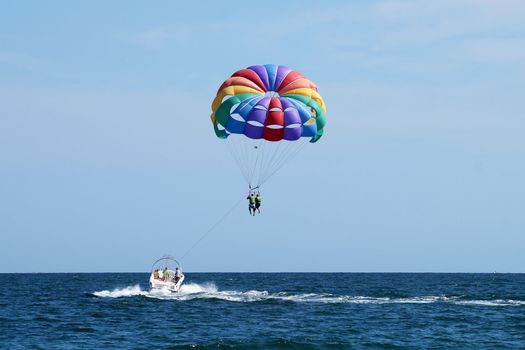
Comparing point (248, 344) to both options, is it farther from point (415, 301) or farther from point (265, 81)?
point (415, 301)

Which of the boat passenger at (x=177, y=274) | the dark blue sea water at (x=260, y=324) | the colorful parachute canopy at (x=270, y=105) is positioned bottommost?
the dark blue sea water at (x=260, y=324)

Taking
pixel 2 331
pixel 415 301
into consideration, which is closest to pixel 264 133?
pixel 2 331

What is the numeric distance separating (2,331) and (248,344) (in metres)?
11.5

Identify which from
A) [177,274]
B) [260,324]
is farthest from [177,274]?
[260,324]

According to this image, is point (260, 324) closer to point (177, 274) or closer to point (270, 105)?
point (270, 105)

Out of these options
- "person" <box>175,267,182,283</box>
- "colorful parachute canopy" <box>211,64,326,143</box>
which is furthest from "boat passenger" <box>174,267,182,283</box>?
"colorful parachute canopy" <box>211,64,326,143</box>

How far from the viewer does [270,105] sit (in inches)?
1489

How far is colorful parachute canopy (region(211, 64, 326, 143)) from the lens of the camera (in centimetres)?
3759

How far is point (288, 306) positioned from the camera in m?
45.8

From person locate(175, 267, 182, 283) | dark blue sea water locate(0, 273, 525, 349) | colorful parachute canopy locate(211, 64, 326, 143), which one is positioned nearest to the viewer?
dark blue sea water locate(0, 273, 525, 349)

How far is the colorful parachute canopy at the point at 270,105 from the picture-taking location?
123ft

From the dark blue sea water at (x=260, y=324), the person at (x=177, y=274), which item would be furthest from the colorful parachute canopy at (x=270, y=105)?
the person at (x=177, y=274)

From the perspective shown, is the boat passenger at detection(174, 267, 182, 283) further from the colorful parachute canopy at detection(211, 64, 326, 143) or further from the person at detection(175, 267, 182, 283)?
the colorful parachute canopy at detection(211, 64, 326, 143)

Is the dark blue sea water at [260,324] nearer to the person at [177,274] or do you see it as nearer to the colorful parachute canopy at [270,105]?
the person at [177,274]
